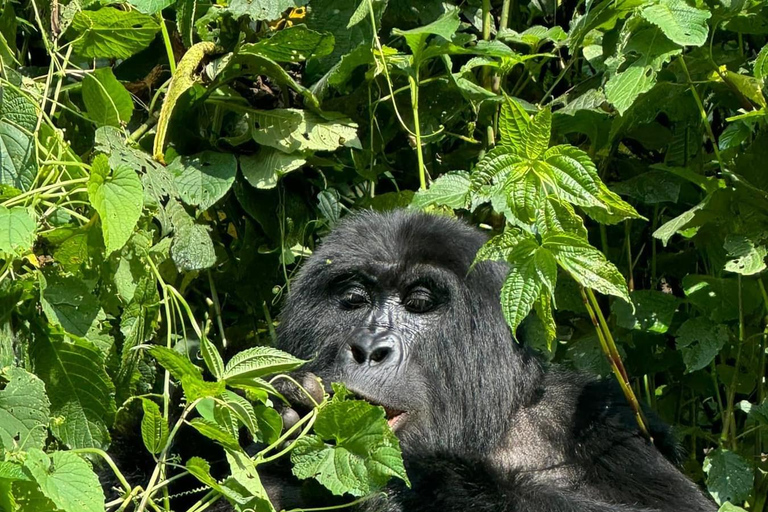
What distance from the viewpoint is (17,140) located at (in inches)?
122

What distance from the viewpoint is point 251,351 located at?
8.55 ft

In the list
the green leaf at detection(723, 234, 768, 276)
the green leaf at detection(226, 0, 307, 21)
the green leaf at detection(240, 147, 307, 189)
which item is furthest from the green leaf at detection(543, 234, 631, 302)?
the green leaf at detection(226, 0, 307, 21)

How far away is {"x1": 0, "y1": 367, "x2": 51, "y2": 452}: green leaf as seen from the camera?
8.76 ft

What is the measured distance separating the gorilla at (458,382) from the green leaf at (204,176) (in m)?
0.45

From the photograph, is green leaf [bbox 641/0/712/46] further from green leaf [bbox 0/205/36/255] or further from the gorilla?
green leaf [bbox 0/205/36/255]

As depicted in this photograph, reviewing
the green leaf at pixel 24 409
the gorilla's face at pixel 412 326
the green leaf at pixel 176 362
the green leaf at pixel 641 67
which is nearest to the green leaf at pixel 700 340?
the gorilla's face at pixel 412 326

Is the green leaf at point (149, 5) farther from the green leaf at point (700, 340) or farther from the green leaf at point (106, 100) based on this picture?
the green leaf at point (700, 340)

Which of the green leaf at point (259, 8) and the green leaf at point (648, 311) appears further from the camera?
the green leaf at point (648, 311)

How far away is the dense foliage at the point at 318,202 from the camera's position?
2711mm

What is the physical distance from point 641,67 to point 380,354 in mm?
1295

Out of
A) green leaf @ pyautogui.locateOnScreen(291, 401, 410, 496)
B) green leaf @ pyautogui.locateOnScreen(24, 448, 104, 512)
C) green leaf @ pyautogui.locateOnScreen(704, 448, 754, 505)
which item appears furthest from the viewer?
green leaf @ pyautogui.locateOnScreen(704, 448, 754, 505)

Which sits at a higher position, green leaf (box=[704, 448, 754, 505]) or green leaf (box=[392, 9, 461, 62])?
green leaf (box=[392, 9, 461, 62])

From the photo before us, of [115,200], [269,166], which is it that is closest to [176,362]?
[115,200]

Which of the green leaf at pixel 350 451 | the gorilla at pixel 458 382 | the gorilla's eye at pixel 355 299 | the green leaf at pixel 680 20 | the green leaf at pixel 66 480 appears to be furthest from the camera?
the gorilla's eye at pixel 355 299
